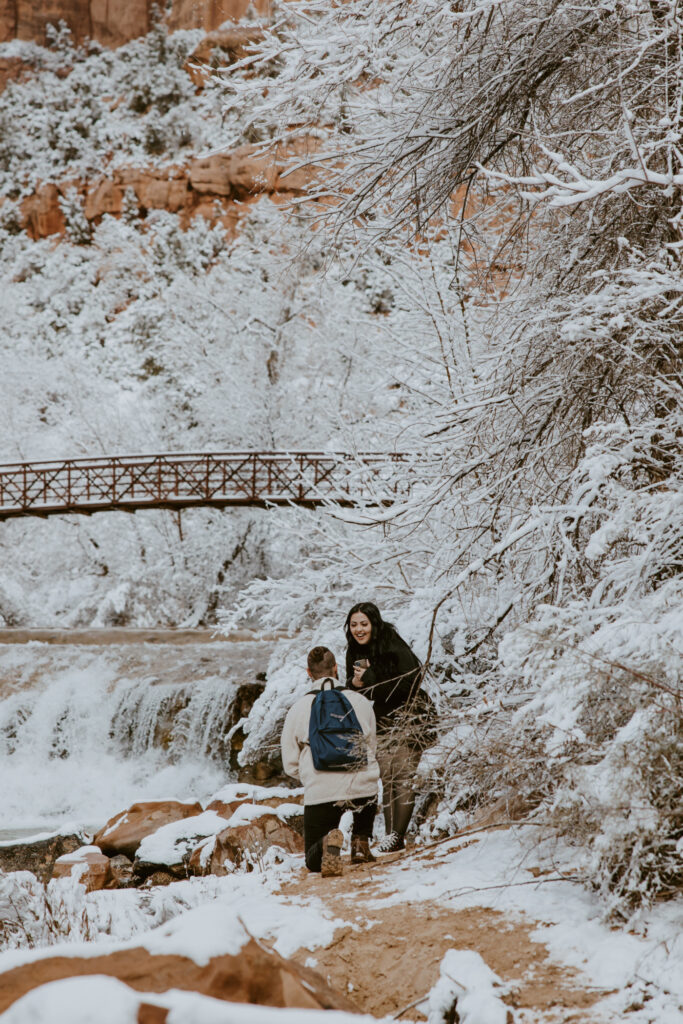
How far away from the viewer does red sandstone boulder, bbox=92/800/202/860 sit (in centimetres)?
809

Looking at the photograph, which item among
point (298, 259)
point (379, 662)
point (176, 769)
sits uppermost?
point (298, 259)

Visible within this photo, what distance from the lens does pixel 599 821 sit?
3.21 metres

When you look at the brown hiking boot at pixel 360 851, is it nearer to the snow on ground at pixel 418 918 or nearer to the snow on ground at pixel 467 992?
the snow on ground at pixel 418 918

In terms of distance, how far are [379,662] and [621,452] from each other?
1.65 metres

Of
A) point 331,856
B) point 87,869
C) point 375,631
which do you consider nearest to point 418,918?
point 331,856

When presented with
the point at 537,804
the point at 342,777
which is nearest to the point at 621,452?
the point at 537,804

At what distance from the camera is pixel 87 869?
22.1 feet

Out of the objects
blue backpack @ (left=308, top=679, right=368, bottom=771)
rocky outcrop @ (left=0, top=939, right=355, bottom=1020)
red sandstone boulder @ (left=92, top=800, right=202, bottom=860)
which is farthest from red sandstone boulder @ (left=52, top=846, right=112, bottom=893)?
rocky outcrop @ (left=0, top=939, right=355, bottom=1020)

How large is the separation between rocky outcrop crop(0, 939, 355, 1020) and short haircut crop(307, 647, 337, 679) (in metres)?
2.53

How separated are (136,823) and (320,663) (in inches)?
180

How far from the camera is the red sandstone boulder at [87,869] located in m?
6.66

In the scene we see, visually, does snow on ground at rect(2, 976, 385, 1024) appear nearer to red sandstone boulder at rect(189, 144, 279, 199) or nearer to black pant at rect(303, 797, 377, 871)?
black pant at rect(303, 797, 377, 871)

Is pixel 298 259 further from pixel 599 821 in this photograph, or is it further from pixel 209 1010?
pixel 209 1010

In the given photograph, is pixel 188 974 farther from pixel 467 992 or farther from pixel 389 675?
pixel 389 675
